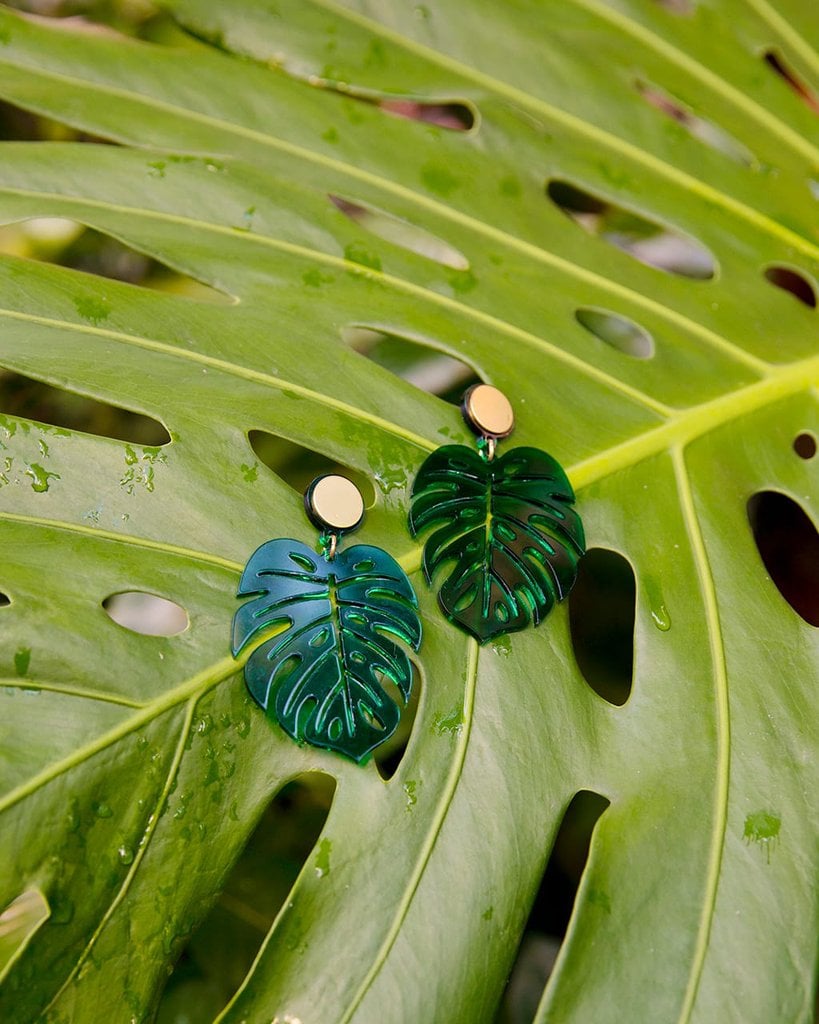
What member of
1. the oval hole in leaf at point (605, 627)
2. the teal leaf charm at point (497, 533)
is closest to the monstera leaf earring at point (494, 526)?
the teal leaf charm at point (497, 533)

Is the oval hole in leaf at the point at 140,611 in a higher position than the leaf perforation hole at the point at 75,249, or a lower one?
lower

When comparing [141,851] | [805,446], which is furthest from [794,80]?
[141,851]

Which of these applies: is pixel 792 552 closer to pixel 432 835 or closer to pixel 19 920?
pixel 432 835

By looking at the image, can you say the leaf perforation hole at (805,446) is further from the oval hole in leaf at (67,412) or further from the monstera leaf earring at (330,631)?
the oval hole in leaf at (67,412)

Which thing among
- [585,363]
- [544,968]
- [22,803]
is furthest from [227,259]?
[544,968]

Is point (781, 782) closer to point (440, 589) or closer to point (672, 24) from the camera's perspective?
point (440, 589)
